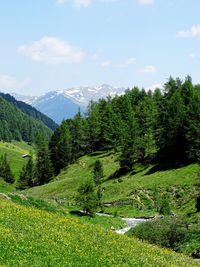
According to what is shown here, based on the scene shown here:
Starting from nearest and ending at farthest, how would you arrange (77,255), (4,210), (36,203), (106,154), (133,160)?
(77,255) → (4,210) → (36,203) → (133,160) → (106,154)

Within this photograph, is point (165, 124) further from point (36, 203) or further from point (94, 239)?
point (94, 239)

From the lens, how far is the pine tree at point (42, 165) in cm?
10400

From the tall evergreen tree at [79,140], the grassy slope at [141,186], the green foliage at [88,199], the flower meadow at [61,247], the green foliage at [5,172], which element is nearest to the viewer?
the flower meadow at [61,247]

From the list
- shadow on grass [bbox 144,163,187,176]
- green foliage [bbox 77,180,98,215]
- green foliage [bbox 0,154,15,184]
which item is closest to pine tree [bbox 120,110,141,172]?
shadow on grass [bbox 144,163,187,176]

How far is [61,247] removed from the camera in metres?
15.0

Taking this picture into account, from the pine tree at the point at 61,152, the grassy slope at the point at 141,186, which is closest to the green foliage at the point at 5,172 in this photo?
the pine tree at the point at 61,152

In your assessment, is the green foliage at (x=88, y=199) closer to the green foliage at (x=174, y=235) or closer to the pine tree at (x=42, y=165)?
the green foliage at (x=174, y=235)

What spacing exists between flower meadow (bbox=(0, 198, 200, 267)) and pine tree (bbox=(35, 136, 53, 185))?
279 ft

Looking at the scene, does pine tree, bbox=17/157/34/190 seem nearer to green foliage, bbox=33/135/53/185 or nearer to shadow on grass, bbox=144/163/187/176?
green foliage, bbox=33/135/53/185

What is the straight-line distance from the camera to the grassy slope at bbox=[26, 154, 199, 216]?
53.2 meters

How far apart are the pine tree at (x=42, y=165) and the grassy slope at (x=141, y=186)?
1887cm

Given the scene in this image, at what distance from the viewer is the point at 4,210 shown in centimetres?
2055

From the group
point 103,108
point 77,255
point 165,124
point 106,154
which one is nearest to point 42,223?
point 77,255

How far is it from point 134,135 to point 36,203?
54.5 meters
